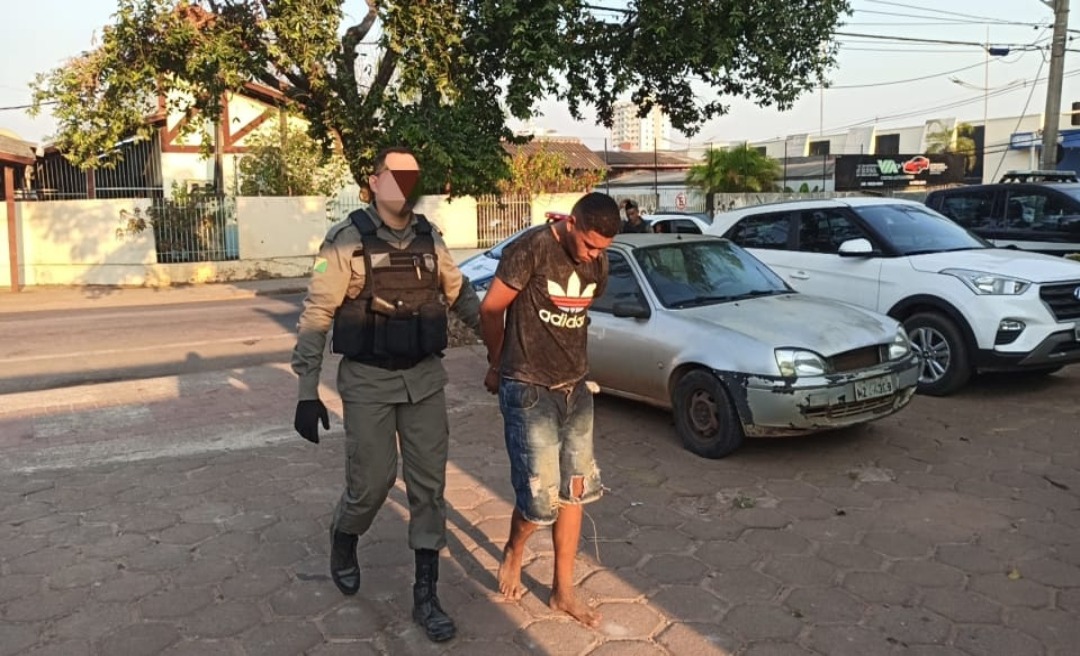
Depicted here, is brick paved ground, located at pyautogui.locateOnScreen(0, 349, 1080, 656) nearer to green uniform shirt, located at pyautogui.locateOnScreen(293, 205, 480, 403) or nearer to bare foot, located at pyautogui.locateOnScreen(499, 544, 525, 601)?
bare foot, located at pyautogui.locateOnScreen(499, 544, 525, 601)

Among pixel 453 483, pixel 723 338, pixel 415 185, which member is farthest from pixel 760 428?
pixel 415 185

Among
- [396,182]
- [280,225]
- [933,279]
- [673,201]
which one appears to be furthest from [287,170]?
[396,182]

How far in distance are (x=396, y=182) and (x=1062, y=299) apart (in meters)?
5.82

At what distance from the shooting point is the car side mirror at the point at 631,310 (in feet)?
20.0

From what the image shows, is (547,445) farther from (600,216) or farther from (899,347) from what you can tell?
(899,347)

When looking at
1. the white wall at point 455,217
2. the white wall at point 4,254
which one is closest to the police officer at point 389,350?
the white wall at point 455,217

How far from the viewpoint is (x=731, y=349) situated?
217 inches

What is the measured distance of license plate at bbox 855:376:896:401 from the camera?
5.37m

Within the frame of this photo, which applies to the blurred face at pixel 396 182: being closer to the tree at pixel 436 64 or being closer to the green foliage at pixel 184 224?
the tree at pixel 436 64

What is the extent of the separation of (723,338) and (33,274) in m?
19.2

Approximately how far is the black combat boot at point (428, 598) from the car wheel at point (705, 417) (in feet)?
8.37

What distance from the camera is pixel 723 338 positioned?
5598mm

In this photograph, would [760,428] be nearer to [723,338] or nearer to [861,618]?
[723,338]

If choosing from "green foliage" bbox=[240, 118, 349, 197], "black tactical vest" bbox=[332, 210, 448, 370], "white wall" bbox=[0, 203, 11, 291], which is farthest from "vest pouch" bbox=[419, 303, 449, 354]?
"green foliage" bbox=[240, 118, 349, 197]
